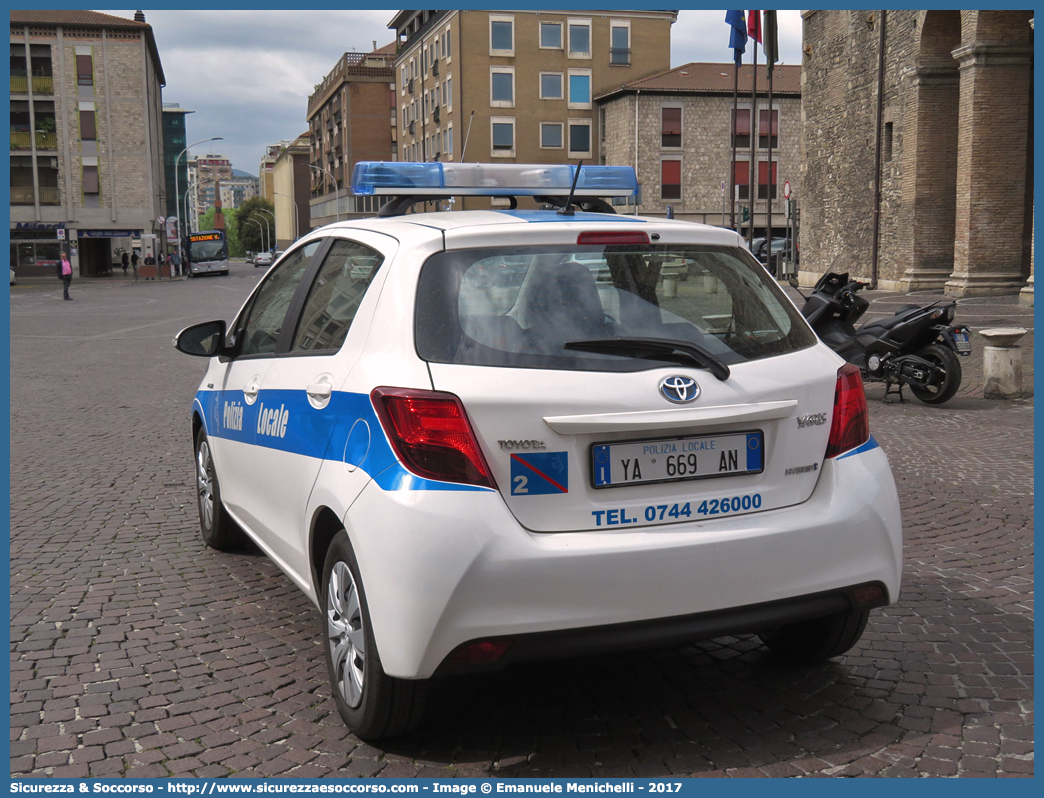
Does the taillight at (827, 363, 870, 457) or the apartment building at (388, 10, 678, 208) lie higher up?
the apartment building at (388, 10, 678, 208)

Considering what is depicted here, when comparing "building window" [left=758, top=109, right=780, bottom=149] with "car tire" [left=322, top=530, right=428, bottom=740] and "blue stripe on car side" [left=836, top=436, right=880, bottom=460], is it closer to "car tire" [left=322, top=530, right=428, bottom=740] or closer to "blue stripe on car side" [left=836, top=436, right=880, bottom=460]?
"blue stripe on car side" [left=836, top=436, right=880, bottom=460]

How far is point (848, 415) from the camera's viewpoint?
3623 millimetres

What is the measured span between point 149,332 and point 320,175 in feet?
329

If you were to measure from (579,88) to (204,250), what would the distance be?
1076 inches

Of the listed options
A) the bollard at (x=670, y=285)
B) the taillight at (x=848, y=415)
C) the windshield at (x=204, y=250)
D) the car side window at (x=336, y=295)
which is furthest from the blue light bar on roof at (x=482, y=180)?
the windshield at (x=204, y=250)

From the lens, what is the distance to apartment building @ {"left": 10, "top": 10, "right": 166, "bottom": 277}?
72.1 meters

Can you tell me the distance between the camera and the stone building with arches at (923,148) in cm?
2616

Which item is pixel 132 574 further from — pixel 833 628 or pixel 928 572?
pixel 928 572

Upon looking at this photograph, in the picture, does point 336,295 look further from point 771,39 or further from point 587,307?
point 771,39

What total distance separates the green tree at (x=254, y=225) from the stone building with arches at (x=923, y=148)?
14348 cm

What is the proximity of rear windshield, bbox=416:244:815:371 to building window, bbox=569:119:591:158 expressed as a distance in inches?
2787

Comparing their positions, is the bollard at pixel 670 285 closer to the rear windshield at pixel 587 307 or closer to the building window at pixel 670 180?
the rear windshield at pixel 587 307

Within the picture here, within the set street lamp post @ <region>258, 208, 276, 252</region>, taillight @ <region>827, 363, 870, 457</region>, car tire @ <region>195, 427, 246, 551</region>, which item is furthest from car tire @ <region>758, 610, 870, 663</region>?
street lamp post @ <region>258, 208, 276, 252</region>

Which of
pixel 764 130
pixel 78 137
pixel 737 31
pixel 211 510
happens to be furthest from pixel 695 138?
pixel 211 510
